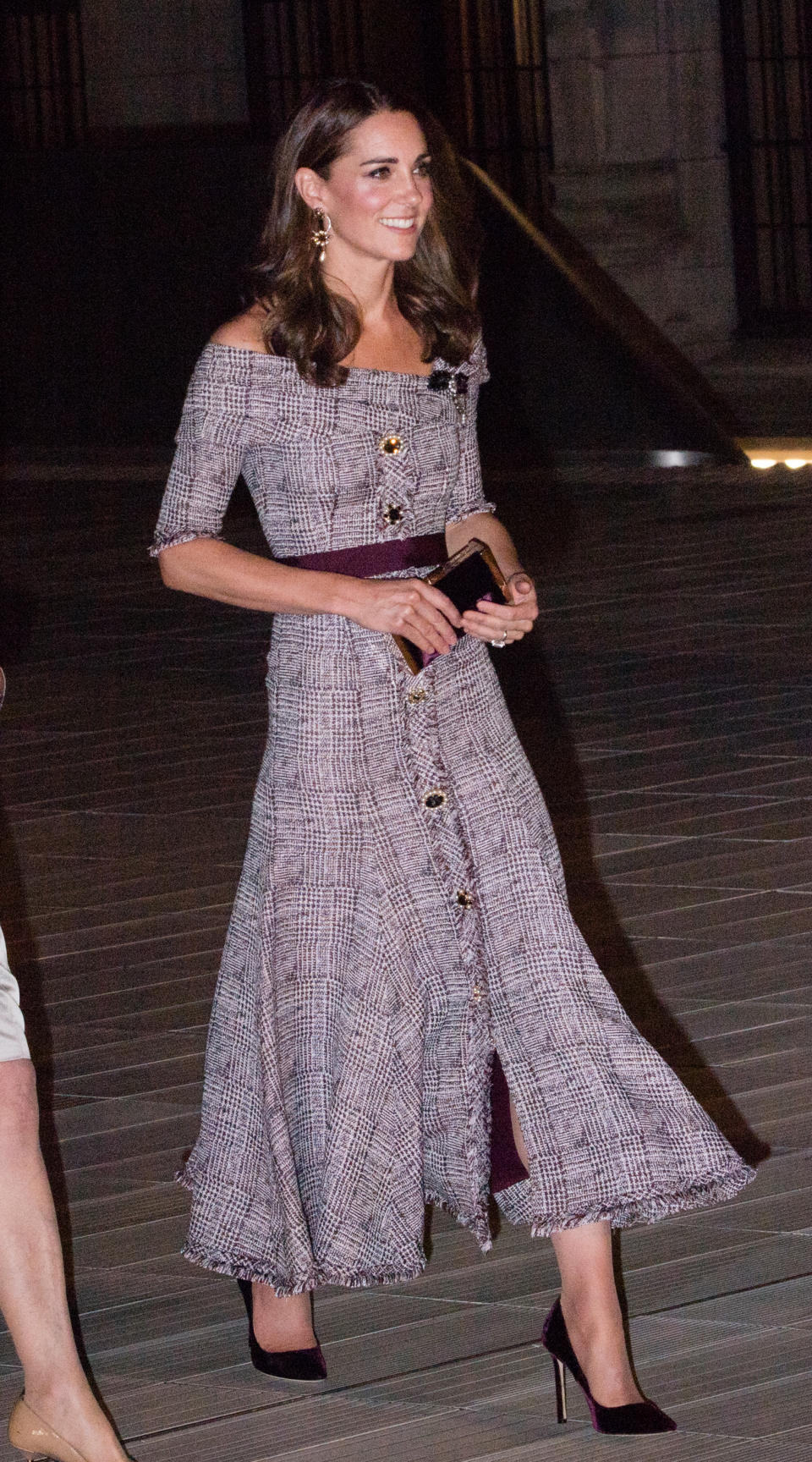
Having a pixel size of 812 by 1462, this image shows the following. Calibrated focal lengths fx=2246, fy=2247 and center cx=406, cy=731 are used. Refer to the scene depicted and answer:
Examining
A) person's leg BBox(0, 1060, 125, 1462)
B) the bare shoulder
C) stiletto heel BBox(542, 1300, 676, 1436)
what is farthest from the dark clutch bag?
stiletto heel BBox(542, 1300, 676, 1436)

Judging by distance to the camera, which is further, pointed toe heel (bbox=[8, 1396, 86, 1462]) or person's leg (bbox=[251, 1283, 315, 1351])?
person's leg (bbox=[251, 1283, 315, 1351])

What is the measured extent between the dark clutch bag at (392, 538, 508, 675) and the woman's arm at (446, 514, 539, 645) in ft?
0.06

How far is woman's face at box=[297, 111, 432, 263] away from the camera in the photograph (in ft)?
10.7

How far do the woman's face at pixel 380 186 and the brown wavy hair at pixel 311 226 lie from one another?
17mm

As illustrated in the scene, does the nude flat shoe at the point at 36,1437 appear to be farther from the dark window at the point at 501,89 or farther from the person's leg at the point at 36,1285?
the dark window at the point at 501,89

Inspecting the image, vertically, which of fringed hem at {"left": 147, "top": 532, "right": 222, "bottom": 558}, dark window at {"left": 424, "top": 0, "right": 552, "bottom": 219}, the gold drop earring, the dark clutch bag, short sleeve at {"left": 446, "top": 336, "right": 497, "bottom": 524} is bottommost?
the dark clutch bag

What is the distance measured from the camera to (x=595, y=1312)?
3164 mm

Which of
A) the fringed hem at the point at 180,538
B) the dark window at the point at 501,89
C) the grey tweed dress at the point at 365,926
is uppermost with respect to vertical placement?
the dark window at the point at 501,89

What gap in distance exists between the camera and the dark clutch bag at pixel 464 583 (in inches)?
126

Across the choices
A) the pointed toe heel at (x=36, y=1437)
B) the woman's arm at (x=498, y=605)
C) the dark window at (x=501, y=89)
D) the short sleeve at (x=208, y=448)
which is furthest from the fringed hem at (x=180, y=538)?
the dark window at (x=501, y=89)

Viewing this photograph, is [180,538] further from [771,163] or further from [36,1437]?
[771,163]

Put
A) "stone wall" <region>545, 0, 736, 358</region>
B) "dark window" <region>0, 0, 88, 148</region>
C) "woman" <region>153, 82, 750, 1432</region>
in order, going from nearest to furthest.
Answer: "woman" <region>153, 82, 750, 1432</region> → "stone wall" <region>545, 0, 736, 358</region> → "dark window" <region>0, 0, 88, 148</region>

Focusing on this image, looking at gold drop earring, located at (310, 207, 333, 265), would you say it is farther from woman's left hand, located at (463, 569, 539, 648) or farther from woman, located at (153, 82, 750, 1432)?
woman's left hand, located at (463, 569, 539, 648)

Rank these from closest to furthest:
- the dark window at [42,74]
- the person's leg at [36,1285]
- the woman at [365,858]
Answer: the person's leg at [36,1285], the woman at [365,858], the dark window at [42,74]
